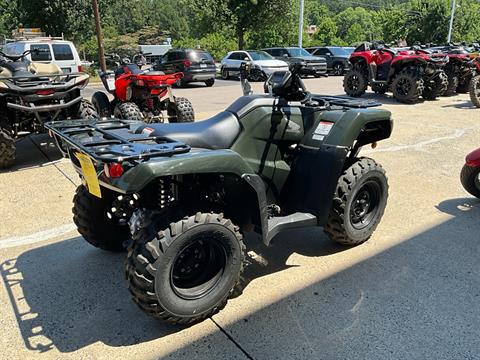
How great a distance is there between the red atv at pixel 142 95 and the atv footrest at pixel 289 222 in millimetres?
5198

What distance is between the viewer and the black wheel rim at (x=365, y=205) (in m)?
3.84

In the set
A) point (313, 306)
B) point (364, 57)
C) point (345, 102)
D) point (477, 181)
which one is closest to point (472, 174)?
point (477, 181)

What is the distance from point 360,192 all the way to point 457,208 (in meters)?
1.67

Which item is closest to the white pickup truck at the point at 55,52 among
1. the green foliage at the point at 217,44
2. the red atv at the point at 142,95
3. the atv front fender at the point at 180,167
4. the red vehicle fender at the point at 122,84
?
the red atv at the point at 142,95

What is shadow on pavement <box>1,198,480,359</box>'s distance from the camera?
266 cm

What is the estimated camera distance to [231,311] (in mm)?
2984

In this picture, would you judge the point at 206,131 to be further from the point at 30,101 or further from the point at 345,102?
the point at 30,101

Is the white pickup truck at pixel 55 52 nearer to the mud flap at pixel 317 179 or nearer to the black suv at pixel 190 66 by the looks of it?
the black suv at pixel 190 66

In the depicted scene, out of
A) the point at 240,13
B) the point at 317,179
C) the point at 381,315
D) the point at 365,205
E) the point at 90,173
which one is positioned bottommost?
the point at 381,315

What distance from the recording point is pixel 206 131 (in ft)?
9.86

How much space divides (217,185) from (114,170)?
0.90m

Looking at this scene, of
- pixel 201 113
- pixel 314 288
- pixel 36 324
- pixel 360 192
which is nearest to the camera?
pixel 36 324

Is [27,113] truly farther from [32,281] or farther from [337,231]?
[337,231]

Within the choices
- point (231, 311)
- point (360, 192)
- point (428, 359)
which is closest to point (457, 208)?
point (360, 192)
